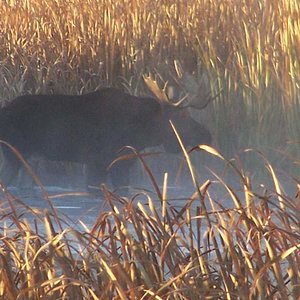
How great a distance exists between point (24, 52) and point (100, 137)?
1.84 meters

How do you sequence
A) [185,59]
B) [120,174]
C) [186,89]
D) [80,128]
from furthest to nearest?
[185,59] < [186,89] < [80,128] < [120,174]

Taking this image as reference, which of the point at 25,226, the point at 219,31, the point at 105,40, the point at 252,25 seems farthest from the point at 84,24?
the point at 25,226

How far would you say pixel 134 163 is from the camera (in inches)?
323

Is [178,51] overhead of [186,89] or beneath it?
overhead

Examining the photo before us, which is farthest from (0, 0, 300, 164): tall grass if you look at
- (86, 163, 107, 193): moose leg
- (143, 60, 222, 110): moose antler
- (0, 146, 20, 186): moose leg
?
(0, 146, 20, 186): moose leg

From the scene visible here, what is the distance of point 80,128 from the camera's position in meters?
8.23

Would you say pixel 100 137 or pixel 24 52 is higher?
pixel 24 52

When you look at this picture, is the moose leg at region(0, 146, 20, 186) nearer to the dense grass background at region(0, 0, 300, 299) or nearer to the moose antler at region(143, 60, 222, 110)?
the dense grass background at region(0, 0, 300, 299)

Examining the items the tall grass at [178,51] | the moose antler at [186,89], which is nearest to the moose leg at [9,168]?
the moose antler at [186,89]

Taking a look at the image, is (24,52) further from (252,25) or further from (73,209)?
(73,209)

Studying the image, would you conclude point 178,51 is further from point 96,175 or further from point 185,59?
point 96,175

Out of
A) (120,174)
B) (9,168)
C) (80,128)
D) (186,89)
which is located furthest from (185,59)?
(9,168)

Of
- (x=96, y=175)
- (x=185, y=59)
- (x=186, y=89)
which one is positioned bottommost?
(x=96, y=175)

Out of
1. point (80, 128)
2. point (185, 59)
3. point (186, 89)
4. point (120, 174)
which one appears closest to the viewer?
point (120, 174)
